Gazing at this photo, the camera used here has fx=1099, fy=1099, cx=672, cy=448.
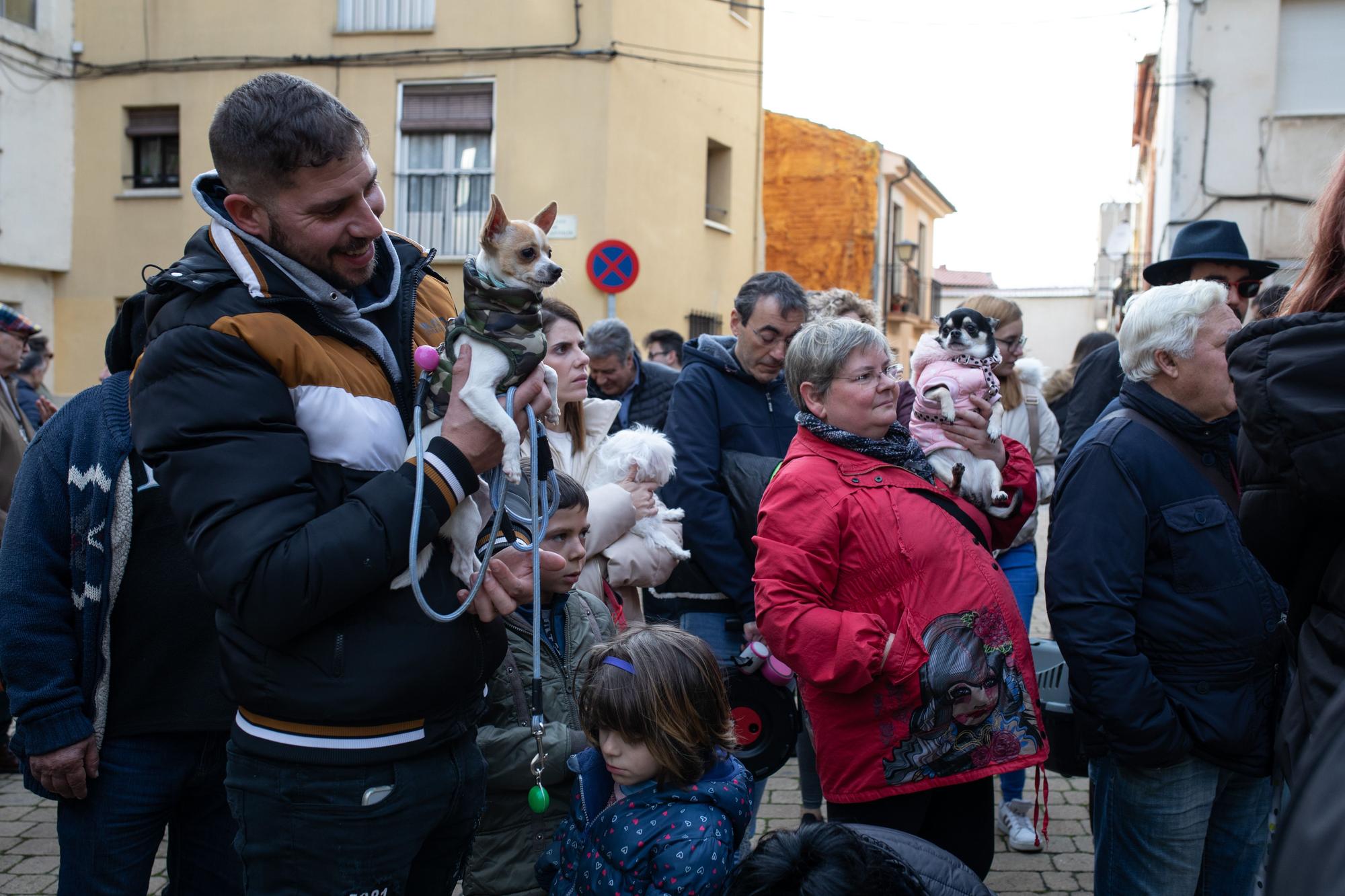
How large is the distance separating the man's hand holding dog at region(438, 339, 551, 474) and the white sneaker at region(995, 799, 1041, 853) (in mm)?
3638

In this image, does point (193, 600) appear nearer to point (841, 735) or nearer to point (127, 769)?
point (127, 769)

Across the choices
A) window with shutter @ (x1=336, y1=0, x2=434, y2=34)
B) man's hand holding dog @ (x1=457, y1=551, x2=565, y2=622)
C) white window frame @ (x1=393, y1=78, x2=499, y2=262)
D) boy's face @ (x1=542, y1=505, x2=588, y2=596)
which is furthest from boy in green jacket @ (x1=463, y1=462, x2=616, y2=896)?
window with shutter @ (x1=336, y1=0, x2=434, y2=34)

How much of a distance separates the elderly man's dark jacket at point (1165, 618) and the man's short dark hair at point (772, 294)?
160cm

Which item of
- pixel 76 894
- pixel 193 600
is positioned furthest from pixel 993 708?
pixel 76 894

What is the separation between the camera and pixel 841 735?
2.97 metres

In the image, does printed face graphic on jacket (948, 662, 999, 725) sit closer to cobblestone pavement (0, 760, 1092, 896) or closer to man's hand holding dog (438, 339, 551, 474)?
man's hand holding dog (438, 339, 551, 474)

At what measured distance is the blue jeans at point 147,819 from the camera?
266 cm

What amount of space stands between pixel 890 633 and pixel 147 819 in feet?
6.32

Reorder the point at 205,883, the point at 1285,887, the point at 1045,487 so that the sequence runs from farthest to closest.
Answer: the point at 1045,487
the point at 205,883
the point at 1285,887

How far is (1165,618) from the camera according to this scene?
2.93 m

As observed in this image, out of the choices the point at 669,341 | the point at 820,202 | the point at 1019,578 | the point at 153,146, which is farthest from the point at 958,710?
the point at 820,202

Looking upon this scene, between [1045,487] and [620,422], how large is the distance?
227cm

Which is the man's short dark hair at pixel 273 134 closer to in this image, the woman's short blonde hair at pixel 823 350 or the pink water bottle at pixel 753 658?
the woman's short blonde hair at pixel 823 350

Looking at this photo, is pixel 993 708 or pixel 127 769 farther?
pixel 993 708
